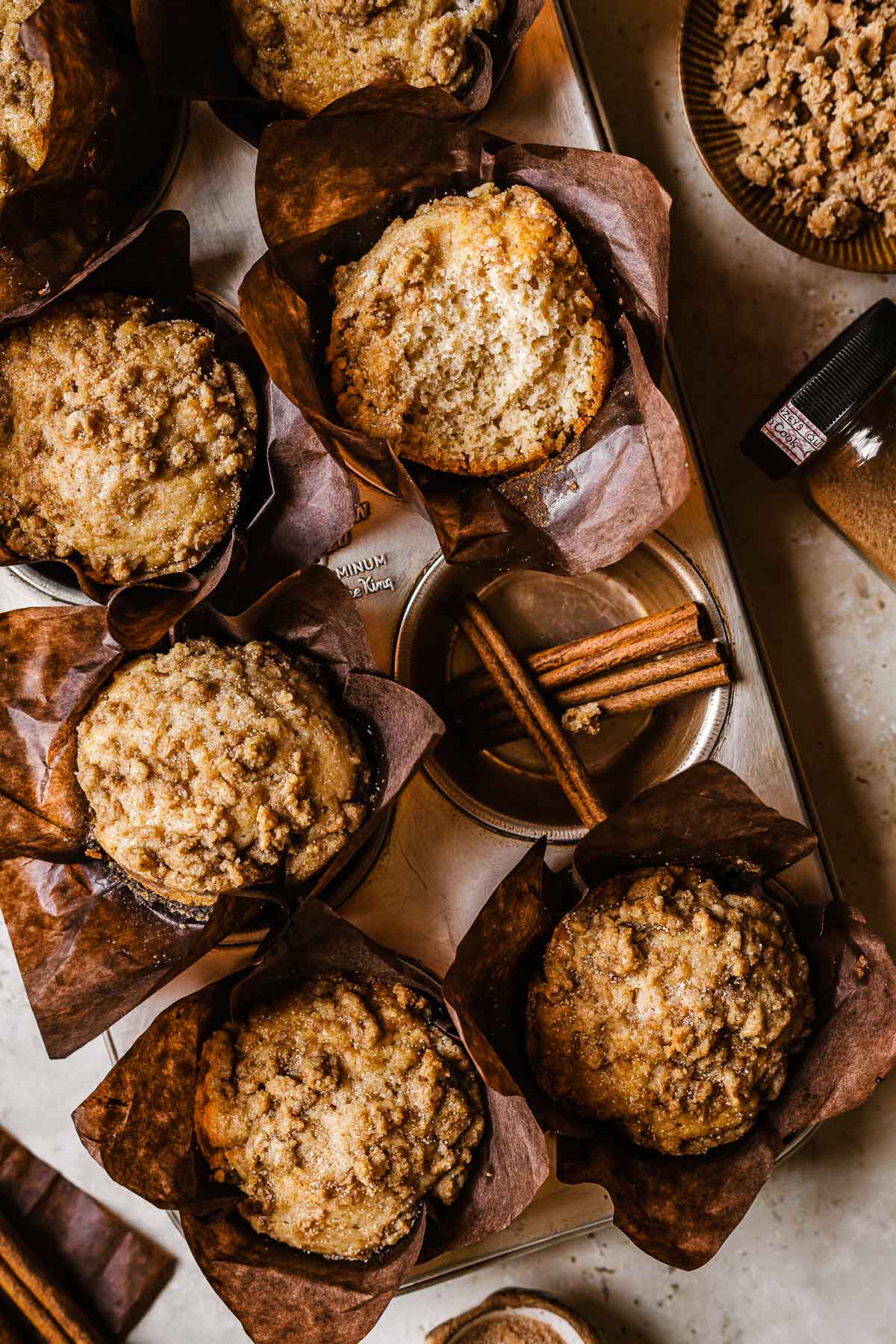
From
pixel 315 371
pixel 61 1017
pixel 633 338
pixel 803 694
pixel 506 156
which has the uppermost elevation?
pixel 506 156

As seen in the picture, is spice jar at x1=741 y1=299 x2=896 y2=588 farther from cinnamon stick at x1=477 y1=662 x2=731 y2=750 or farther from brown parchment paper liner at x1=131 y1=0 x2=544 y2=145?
brown parchment paper liner at x1=131 y1=0 x2=544 y2=145

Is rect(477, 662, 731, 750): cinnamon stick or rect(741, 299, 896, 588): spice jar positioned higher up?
rect(741, 299, 896, 588): spice jar

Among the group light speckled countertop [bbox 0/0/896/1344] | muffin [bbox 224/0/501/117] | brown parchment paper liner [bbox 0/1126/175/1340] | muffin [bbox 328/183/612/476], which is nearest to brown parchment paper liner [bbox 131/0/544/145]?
muffin [bbox 224/0/501/117]

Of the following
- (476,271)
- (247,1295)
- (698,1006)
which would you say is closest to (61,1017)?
(247,1295)

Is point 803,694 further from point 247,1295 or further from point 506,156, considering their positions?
point 247,1295

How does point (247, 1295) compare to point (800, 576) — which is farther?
point (800, 576)

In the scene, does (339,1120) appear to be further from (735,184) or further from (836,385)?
(735,184)

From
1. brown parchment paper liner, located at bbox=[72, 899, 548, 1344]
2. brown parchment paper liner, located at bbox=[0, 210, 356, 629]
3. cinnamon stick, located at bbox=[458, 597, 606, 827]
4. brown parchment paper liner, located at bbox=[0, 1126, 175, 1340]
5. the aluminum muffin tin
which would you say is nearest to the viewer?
brown parchment paper liner, located at bbox=[72, 899, 548, 1344]
